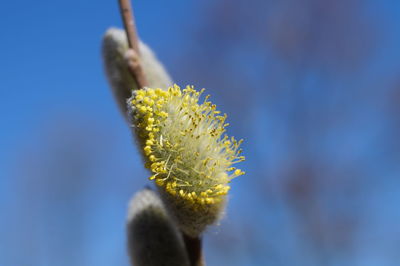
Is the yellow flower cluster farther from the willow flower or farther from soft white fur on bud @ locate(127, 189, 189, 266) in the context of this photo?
soft white fur on bud @ locate(127, 189, 189, 266)

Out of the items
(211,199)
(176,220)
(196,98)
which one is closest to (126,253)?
(176,220)

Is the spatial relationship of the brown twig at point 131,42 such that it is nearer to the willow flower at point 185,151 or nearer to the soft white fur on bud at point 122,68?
the soft white fur on bud at point 122,68

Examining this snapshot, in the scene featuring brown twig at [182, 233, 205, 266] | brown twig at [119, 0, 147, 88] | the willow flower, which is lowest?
brown twig at [182, 233, 205, 266]

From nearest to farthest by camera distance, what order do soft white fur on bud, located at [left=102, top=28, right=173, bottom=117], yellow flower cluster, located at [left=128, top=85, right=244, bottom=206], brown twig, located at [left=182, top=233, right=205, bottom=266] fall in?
yellow flower cluster, located at [left=128, top=85, right=244, bottom=206]
brown twig, located at [left=182, top=233, right=205, bottom=266]
soft white fur on bud, located at [left=102, top=28, right=173, bottom=117]

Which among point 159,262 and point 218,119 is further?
point 159,262

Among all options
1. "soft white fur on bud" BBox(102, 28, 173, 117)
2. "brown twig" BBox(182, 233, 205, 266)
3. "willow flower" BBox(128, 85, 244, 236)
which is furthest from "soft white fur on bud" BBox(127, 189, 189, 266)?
"soft white fur on bud" BBox(102, 28, 173, 117)

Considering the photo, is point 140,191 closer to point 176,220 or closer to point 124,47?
point 176,220
